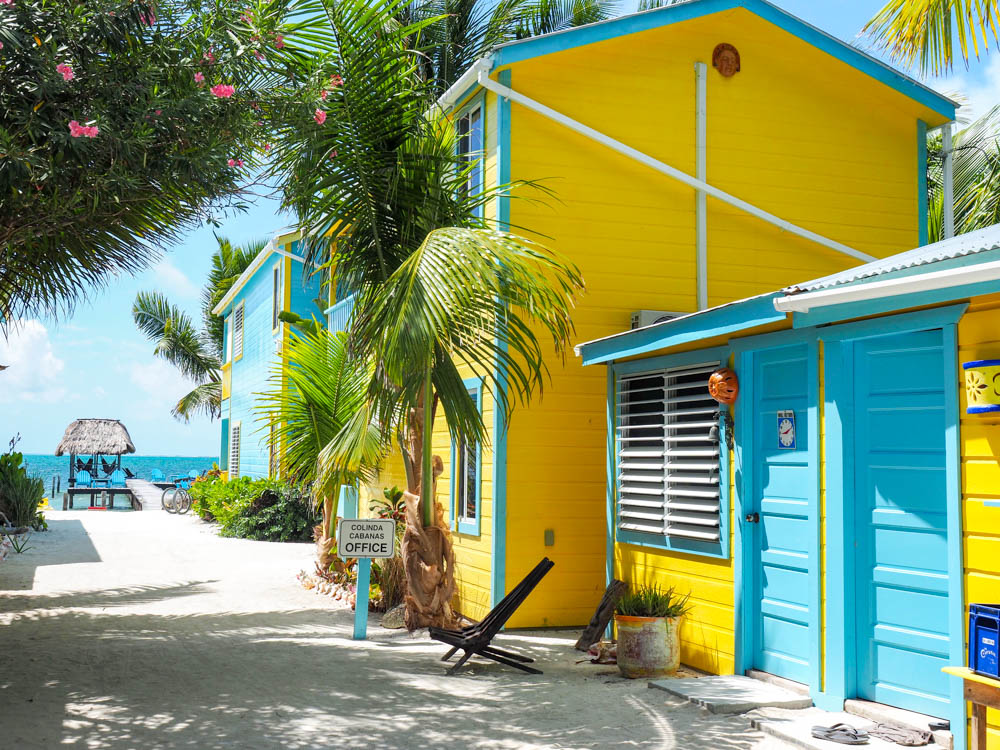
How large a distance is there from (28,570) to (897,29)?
39.1 ft

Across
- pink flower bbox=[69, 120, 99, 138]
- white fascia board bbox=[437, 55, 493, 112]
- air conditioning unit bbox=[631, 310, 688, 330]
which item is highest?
white fascia board bbox=[437, 55, 493, 112]

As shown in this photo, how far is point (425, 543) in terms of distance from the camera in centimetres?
807

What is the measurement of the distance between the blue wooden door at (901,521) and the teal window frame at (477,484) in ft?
12.8

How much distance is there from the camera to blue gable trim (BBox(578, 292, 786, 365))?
6.17 metres

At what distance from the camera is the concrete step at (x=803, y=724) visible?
16.4 feet

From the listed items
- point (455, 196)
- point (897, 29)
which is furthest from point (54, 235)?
point (897, 29)

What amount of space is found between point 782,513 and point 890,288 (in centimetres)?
191

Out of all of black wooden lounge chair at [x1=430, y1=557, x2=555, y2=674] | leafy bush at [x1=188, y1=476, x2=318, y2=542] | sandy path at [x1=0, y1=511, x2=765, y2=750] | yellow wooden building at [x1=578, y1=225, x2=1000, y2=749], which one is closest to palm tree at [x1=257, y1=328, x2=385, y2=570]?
sandy path at [x1=0, y1=511, x2=765, y2=750]

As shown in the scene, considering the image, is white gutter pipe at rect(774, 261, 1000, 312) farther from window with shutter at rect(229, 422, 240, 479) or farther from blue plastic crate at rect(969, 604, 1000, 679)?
window with shutter at rect(229, 422, 240, 479)

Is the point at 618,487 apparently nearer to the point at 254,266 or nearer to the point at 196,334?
the point at 254,266

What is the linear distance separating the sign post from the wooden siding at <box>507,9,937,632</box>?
1.20 metres

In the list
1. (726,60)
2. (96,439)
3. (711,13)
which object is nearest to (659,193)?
(726,60)

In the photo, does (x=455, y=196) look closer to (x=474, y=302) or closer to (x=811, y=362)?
(x=474, y=302)

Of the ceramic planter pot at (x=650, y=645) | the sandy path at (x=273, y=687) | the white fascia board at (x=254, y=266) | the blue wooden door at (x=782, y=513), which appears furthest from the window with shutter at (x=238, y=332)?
the blue wooden door at (x=782, y=513)
